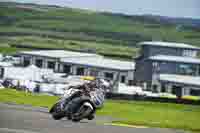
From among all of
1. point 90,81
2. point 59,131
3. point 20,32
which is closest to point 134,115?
point 90,81

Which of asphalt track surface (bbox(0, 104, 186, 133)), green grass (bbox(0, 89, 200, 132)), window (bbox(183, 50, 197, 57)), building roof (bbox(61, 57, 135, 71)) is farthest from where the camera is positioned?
window (bbox(183, 50, 197, 57))

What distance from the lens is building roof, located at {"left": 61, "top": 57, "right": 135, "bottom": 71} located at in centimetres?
808

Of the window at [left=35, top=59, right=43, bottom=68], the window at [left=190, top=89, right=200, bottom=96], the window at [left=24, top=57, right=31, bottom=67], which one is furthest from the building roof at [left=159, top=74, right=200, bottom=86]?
the window at [left=24, top=57, right=31, bottom=67]

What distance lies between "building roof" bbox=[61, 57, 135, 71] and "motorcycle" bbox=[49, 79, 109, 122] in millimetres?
707

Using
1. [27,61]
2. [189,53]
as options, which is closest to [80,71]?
[27,61]

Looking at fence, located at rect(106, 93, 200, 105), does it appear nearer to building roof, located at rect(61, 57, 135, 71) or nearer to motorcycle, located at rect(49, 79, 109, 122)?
building roof, located at rect(61, 57, 135, 71)

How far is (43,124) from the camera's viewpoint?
688cm

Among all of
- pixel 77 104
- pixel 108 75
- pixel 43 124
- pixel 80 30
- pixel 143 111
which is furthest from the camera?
pixel 80 30

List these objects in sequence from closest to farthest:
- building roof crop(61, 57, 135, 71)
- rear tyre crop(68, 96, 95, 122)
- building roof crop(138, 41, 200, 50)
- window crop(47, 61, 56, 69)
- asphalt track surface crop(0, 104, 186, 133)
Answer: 1. asphalt track surface crop(0, 104, 186, 133)
2. rear tyre crop(68, 96, 95, 122)
3. window crop(47, 61, 56, 69)
4. building roof crop(61, 57, 135, 71)
5. building roof crop(138, 41, 200, 50)

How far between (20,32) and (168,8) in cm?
247

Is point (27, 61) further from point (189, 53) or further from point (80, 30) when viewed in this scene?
point (189, 53)

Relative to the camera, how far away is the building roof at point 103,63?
8.08 meters

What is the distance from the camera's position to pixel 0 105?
7.55 meters

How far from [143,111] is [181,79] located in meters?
1.09
